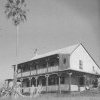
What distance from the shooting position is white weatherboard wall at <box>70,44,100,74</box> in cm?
3482

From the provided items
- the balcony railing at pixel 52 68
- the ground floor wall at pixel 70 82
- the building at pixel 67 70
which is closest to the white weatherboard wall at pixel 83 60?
the building at pixel 67 70

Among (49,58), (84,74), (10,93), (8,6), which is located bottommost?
(10,93)

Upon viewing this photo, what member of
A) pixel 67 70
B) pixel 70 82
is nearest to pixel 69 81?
pixel 70 82

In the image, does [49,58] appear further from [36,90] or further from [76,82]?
[36,90]

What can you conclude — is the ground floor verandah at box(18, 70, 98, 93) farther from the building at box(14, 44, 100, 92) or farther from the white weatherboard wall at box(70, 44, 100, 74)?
the white weatherboard wall at box(70, 44, 100, 74)

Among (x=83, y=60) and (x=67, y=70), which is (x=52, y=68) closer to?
(x=67, y=70)

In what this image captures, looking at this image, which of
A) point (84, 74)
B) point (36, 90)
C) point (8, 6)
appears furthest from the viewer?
point (84, 74)

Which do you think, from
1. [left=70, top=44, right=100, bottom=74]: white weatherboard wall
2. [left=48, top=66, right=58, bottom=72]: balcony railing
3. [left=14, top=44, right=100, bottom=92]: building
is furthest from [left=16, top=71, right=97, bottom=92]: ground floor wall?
[left=70, top=44, right=100, bottom=74]: white weatherboard wall

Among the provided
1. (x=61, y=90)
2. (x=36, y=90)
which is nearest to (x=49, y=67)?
(x=61, y=90)

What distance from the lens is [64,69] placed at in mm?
33062

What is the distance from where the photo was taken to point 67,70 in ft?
103

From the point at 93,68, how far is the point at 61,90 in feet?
30.1

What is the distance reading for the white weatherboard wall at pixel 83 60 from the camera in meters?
34.8

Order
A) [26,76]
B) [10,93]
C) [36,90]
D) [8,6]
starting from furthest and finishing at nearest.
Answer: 1. [26,76]
2. [8,6]
3. [36,90]
4. [10,93]
